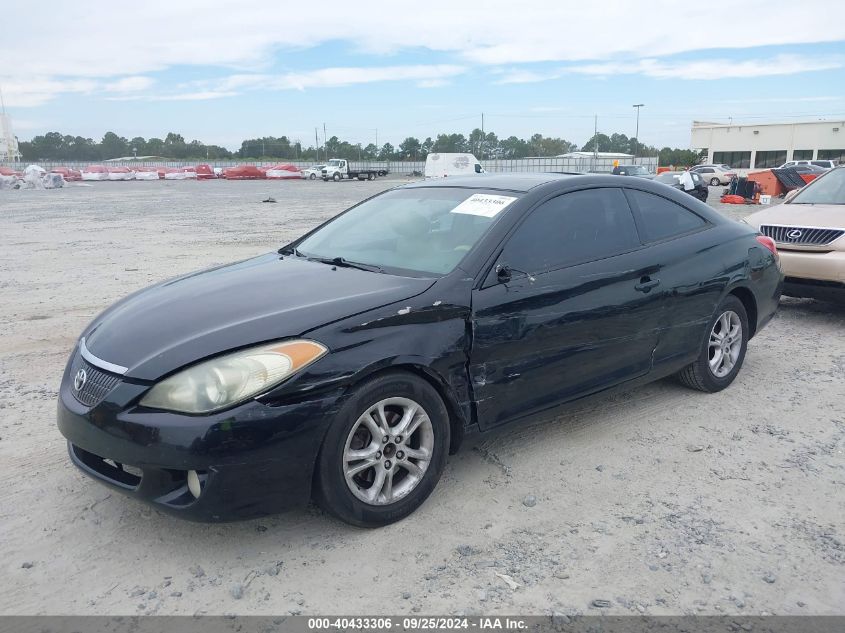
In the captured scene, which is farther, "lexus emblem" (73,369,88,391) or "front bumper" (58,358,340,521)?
"lexus emblem" (73,369,88,391)

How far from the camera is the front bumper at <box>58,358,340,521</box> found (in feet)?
8.87

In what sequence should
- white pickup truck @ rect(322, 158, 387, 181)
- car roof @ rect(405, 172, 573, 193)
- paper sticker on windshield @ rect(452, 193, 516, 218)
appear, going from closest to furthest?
paper sticker on windshield @ rect(452, 193, 516, 218), car roof @ rect(405, 172, 573, 193), white pickup truck @ rect(322, 158, 387, 181)

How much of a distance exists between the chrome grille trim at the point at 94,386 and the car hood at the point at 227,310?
69 millimetres

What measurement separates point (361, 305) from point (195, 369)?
2.55 feet

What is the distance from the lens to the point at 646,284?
417cm

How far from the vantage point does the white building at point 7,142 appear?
96.8 meters

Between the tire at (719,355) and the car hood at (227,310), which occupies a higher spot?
the car hood at (227,310)

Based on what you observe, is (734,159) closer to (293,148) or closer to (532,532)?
(293,148)

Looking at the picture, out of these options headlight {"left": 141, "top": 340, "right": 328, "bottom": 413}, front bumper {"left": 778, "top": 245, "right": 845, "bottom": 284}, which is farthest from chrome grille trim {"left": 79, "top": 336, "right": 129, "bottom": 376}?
front bumper {"left": 778, "top": 245, "right": 845, "bottom": 284}

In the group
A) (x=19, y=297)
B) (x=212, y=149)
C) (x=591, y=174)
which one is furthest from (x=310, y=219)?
(x=212, y=149)

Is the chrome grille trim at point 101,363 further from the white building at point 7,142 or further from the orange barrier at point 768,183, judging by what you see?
the white building at point 7,142

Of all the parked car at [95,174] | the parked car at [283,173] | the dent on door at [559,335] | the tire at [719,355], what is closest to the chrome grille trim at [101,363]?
the dent on door at [559,335]

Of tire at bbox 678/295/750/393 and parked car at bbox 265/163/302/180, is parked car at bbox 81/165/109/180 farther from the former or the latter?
tire at bbox 678/295/750/393

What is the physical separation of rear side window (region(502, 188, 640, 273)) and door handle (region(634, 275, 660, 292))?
0.69ft
